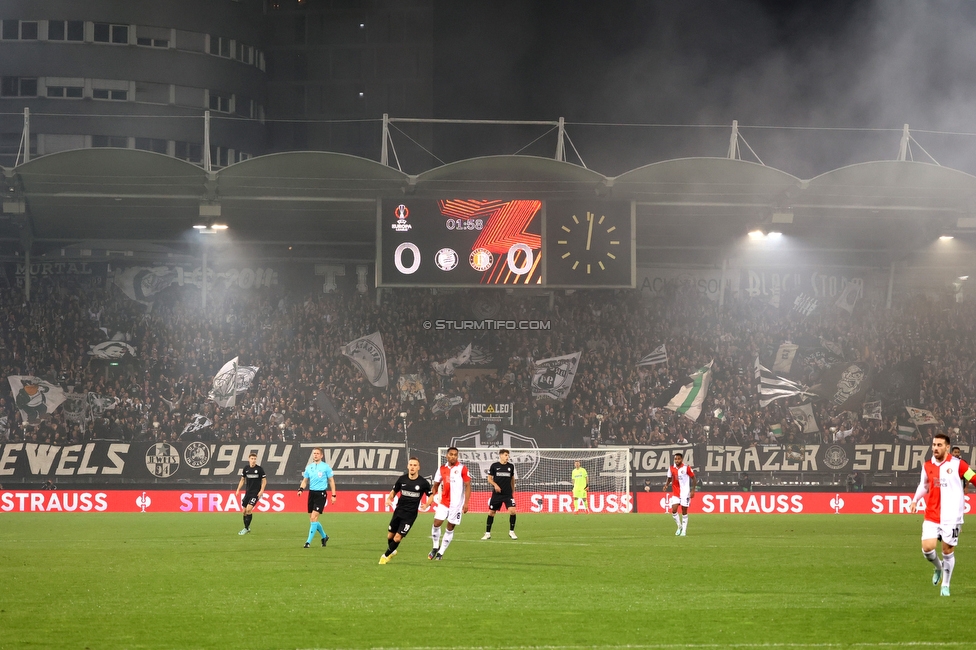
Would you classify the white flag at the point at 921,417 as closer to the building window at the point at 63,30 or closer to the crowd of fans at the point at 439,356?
the crowd of fans at the point at 439,356

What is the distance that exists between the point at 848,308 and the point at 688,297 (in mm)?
7040

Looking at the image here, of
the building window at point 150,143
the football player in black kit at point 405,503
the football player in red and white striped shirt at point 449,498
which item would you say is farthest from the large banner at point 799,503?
the building window at point 150,143

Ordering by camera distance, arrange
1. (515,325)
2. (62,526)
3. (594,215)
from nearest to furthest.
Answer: (62,526), (594,215), (515,325)

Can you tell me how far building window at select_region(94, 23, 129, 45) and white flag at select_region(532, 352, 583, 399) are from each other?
28110 mm

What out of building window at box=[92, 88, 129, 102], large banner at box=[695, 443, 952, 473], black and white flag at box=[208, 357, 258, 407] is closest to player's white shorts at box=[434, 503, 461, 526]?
large banner at box=[695, 443, 952, 473]

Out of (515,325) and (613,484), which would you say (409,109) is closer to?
(515,325)

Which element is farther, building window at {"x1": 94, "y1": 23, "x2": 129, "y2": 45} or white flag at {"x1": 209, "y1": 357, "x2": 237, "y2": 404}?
building window at {"x1": 94, "y1": 23, "x2": 129, "y2": 45}

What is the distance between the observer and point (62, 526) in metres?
26.0

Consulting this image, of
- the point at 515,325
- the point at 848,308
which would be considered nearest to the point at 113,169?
the point at 515,325

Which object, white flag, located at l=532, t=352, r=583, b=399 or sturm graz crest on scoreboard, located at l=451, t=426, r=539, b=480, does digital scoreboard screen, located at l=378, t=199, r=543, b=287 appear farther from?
white flag, located at l=532, t=352, r=583, b=399

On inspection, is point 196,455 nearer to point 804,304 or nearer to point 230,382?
point 230,382

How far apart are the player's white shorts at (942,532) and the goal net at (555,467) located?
22.4m

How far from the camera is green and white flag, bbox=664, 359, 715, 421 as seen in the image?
132ft

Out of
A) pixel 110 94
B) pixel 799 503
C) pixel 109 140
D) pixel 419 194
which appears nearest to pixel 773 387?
pixel 799 503
